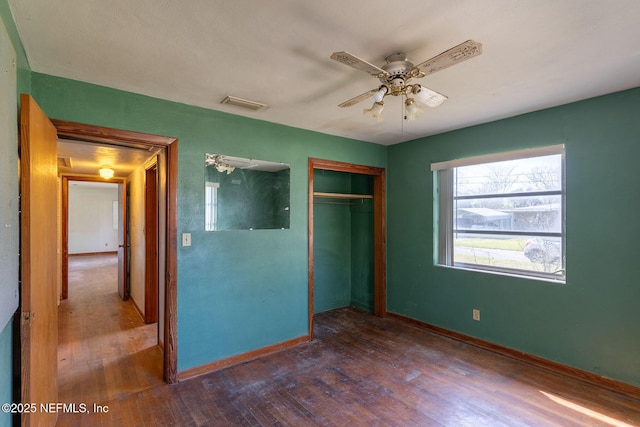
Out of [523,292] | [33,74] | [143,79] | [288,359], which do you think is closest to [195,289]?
[288,359]

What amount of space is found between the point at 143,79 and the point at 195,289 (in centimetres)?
175

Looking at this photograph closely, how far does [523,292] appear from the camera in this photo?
9.89ft

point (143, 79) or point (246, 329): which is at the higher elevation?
point (143, 79)

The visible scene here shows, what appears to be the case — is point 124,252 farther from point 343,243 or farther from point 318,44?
point 318,44

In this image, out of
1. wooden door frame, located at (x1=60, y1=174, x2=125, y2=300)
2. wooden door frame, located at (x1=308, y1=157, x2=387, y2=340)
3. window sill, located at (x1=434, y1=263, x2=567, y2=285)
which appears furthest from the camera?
wooden door frame, located at (x1=60, y1=174, x2=125, y2=300)

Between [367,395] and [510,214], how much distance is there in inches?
89.2

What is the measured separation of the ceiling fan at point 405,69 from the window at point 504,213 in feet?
5.54

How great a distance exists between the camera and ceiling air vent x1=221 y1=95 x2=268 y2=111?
2.59 m

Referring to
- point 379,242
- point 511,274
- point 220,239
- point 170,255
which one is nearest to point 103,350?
point 170,255

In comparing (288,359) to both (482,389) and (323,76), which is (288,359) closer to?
(482,389)

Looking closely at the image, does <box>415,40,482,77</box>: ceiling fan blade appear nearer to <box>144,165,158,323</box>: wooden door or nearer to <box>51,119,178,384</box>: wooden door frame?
<box>51,119,178,384</box>: wooden door frame

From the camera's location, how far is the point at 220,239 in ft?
9.50

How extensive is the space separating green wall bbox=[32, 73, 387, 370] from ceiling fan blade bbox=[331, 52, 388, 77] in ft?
5.46

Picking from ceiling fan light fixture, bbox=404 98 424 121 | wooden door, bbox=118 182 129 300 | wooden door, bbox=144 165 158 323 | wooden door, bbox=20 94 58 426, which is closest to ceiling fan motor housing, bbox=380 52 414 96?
ceiling fan light fixture, bbox=404 98 424 121
